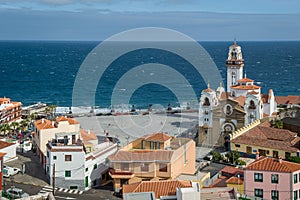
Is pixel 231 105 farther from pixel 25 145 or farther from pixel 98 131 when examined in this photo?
pixel 25 145

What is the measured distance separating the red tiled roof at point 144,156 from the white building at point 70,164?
8.05 feet

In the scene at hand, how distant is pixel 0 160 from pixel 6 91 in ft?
274

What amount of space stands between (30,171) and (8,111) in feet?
72.0

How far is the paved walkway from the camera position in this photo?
3578 cm

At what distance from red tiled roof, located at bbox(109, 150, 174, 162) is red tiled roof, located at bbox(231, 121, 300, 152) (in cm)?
1149

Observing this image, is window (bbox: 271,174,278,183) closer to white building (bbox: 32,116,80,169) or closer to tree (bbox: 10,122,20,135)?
white building (bbox: 32,116,80,169)

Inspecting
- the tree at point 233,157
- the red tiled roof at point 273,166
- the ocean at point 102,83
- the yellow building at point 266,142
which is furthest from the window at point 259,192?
the ocean at point 102,83

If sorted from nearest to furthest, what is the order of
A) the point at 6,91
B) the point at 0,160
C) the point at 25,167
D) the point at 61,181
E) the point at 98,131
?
1. the point at 0,160
2. the point at 61,181
3. the point at 25,167
4. the point at 98,131
5. the point at 6,91

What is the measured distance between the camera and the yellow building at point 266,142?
40.5m

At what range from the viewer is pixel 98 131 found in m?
55.7

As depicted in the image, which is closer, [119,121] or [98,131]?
[98,131]

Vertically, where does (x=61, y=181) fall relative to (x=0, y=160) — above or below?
below

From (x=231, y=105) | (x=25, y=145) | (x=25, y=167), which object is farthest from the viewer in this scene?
(x=231, y=105)

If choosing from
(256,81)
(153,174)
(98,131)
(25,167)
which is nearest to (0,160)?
(25,167)
